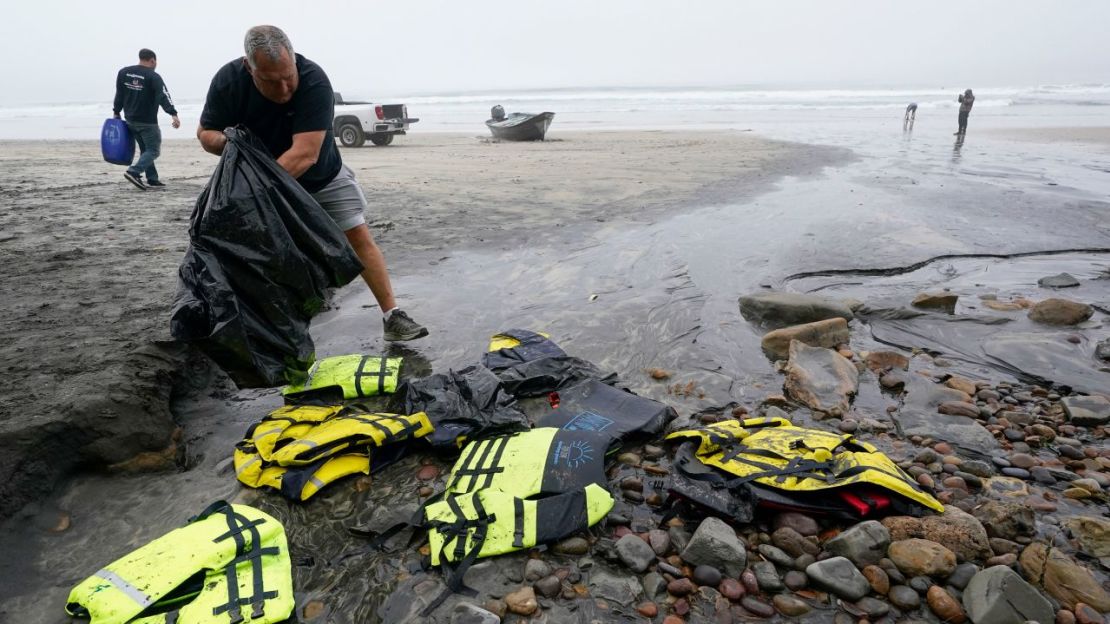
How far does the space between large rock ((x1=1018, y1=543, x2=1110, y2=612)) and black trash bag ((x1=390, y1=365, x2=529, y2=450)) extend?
6.32ft

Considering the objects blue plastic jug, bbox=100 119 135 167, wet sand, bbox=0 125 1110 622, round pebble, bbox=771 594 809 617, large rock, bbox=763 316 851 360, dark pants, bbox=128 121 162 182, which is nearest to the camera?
round pebble, bbox=771 594 809 617

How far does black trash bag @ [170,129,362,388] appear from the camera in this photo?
258 centimetres

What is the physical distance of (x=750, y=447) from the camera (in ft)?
7.84

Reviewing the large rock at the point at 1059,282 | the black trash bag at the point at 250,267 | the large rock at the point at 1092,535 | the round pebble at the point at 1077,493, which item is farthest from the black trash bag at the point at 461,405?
the large rock at the point at 1059,282

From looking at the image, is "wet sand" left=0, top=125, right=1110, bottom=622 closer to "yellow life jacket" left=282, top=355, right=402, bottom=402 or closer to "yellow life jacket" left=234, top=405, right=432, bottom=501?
"yellow life jacket" left=234, top=405, right=432, bottom=501

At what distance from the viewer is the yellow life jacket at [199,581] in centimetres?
170

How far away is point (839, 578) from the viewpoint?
1851mm

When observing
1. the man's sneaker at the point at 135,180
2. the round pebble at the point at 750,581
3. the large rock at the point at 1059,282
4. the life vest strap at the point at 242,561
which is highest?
the man's sneaker at the point at 135,180

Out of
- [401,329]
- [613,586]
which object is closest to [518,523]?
[613,586]

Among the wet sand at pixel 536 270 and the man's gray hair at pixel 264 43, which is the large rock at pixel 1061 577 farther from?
the man's gray hair at pixel 264 43

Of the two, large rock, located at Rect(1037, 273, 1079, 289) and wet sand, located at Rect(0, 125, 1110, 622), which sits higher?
wet sand, located at Rect(0, 125, 1110, 622)

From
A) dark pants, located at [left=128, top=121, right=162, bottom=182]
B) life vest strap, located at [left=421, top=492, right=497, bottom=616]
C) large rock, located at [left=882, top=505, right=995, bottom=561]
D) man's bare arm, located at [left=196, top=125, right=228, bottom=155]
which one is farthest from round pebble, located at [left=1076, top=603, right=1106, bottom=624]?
dark pants, located at [left=128, top=121, right=162, bottom=182]

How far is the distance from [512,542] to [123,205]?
7.69m

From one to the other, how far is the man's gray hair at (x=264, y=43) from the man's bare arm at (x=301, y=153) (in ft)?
1.29
